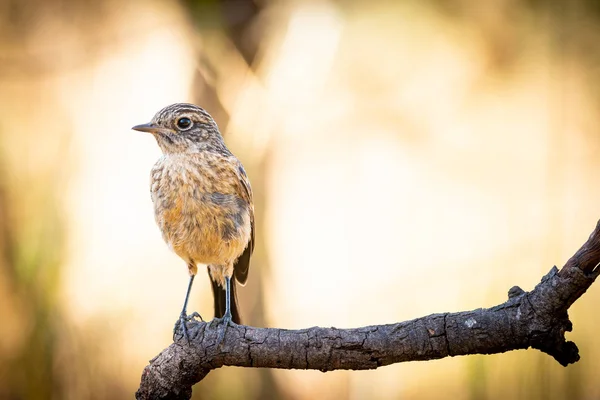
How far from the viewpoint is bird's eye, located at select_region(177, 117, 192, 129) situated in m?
2.45

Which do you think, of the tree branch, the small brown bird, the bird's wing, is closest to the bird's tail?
the bird's wing

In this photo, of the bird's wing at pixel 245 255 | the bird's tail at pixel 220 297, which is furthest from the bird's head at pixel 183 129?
the bird's tail at pixel 220 297

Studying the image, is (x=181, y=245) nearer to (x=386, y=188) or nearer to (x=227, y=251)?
(x=227, y=251)

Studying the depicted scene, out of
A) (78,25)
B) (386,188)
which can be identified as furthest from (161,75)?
(386,188)

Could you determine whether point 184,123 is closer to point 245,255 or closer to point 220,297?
point 245,255

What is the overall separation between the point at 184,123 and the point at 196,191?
0.24 m

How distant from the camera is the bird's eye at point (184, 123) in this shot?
2.45m

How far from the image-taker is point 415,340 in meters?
1.92

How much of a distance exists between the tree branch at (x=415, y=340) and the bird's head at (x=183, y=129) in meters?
0.71

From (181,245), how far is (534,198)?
8.39 feet

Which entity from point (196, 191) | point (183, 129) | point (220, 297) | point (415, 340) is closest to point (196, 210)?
point (196, 191)

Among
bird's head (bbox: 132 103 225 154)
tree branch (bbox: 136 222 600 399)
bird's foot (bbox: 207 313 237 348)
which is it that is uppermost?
bird's head (bbox: 132 103 225 154)

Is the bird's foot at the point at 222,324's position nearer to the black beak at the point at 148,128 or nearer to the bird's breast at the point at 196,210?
the bird's breast at the point at 196,210

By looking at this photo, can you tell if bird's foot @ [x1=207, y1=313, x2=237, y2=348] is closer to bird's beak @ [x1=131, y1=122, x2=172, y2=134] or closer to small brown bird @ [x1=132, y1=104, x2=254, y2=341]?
small brown bird @ [x1=132, y1=104, x2=254, y2=341]
